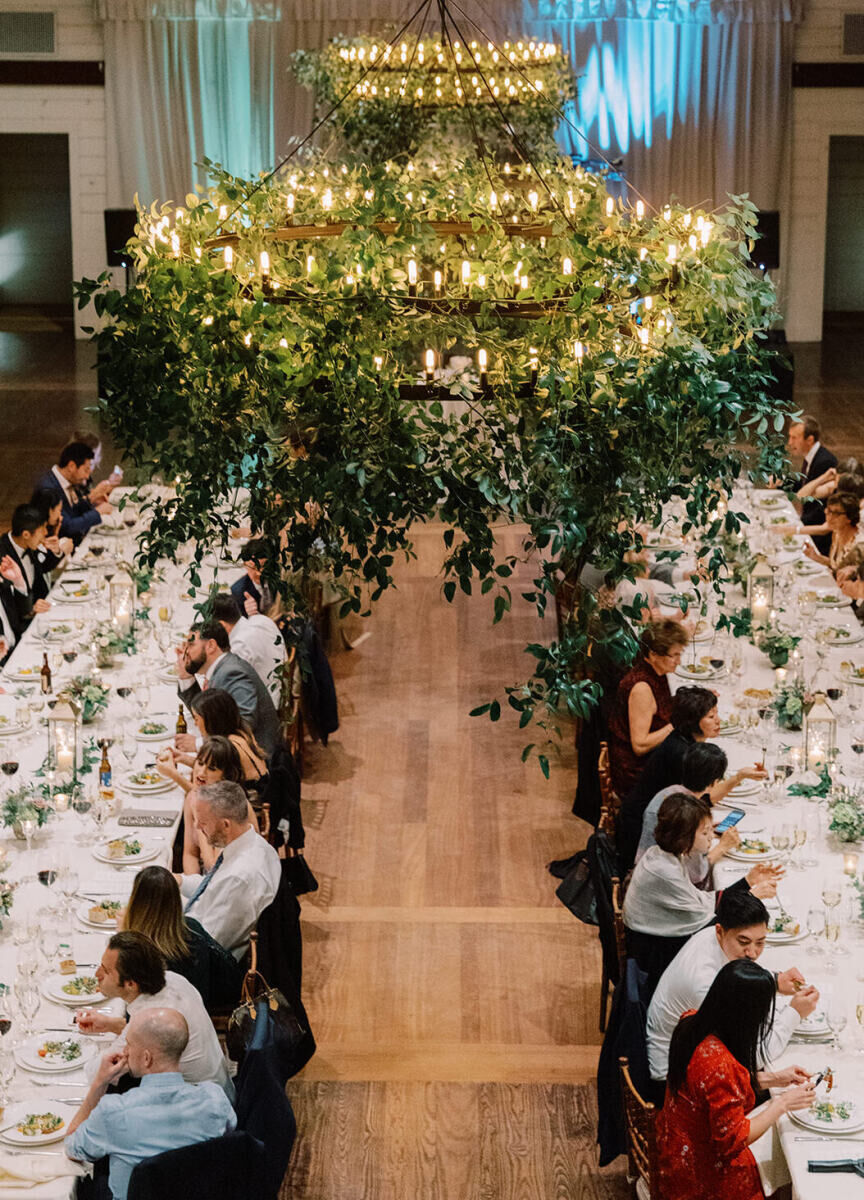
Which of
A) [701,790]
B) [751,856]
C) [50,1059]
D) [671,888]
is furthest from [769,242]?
[50,1059]

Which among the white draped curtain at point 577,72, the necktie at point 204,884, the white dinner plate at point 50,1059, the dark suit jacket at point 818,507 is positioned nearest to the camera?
the white dinner plate at point 50,1059

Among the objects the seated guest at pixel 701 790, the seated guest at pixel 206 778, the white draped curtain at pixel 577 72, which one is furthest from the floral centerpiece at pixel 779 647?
the white draped curtain at pixel 577 72

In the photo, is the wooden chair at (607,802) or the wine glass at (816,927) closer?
the wine glass at (816,927)

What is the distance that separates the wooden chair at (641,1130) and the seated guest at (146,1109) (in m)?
0.99

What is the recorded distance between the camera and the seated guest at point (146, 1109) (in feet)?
12.5

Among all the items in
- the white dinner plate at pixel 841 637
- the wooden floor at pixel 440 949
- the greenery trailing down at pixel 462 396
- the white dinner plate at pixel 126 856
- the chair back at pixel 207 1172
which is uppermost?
the greenery trailing down at pixel 462 396

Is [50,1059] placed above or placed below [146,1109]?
below

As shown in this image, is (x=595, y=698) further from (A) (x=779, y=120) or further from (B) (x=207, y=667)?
(A) (x=779, y=120)

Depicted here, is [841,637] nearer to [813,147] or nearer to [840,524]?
[840,524]

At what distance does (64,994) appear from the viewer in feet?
14.8

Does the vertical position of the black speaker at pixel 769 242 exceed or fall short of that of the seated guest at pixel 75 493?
it exceeds it

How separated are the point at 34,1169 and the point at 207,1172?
0.43 meters

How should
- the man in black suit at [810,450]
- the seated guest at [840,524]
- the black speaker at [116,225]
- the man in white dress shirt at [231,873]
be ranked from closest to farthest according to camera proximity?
1. the man in white dress shirt at [231,873]
2. the seated guest at [840,524]
3. the man in black suit at [810,450]
4. the black speaker at [116,225]

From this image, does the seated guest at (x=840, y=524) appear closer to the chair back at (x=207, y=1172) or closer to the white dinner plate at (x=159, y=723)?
the white dinner plate at (x=159, y=723)
